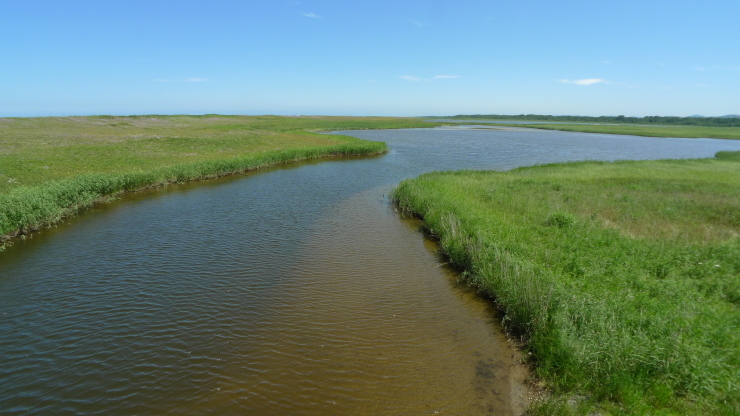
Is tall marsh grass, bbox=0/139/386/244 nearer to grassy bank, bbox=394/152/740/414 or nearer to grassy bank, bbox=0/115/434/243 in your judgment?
grassy bank, bbox=0/115/434/243

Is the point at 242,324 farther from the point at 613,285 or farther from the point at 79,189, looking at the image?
the point at 79,189

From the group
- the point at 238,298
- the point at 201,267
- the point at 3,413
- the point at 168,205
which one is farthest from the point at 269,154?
the point at 3,413

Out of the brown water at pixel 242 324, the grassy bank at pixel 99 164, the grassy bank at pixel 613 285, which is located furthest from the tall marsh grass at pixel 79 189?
the grassy bank at pixel 613 285

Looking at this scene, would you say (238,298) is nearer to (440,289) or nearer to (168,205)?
(440,289)

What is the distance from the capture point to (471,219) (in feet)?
58.7

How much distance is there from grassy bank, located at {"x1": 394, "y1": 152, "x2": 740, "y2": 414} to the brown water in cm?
121


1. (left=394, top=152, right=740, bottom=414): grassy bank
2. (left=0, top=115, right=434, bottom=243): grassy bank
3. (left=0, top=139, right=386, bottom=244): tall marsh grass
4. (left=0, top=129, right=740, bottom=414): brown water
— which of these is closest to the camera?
(left=394, top=152, right=740, bottom=414): grassy bank

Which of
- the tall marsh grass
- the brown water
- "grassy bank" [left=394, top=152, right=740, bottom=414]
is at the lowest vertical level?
the brown water

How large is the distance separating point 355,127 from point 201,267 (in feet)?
351

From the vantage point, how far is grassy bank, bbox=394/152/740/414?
7594mm

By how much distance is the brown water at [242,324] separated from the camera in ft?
27.8

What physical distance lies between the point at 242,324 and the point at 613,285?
11013 mm

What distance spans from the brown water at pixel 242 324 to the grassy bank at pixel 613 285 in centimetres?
121

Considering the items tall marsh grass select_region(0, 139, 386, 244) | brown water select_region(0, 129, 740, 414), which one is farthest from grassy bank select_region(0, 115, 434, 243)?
brown water select_region(0, 129, 740, 414)
